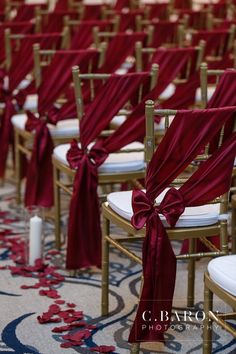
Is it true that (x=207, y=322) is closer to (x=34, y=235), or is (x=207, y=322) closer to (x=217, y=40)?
(x=34, y=235)

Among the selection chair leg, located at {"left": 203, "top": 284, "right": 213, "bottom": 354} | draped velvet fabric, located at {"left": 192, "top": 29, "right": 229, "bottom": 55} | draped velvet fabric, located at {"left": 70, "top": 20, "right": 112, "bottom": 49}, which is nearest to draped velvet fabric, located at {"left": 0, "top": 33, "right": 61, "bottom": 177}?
draped velvet fabric, located at {"left": 70, "top": 20, "right": 112, "bottom": 49}

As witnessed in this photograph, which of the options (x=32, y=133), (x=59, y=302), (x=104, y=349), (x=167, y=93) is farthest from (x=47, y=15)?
(x=104, y=349)

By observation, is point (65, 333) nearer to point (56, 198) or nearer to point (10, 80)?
point (56, 198)

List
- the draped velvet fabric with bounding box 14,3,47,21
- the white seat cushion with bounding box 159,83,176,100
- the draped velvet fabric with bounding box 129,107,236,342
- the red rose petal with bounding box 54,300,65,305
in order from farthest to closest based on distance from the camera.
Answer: the draped velvet fabric with bounding box 14,3,47,21
the white seat cushion with bounding box 159,83,176,100
the red rose petal with bounding box 54,300,65,305
the draped velvet fabric with bounding box 129,107,236,342

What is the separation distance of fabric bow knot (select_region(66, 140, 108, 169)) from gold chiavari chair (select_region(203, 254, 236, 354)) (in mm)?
1332

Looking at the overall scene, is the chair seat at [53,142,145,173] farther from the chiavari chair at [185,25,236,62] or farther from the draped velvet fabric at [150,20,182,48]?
the draped velvet fabric at [150,20,182,48]

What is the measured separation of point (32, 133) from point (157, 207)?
6.34 ft

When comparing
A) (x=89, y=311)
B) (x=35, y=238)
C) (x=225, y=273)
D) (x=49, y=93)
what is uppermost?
(x=49, y=93)

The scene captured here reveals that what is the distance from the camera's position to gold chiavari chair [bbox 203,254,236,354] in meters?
2.93

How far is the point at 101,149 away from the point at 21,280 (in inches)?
29.8

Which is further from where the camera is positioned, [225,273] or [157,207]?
[157,207]

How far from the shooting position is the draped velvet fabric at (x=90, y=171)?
4.26m

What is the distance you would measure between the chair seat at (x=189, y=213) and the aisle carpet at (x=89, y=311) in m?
0.52

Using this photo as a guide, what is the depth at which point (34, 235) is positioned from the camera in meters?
4.47
